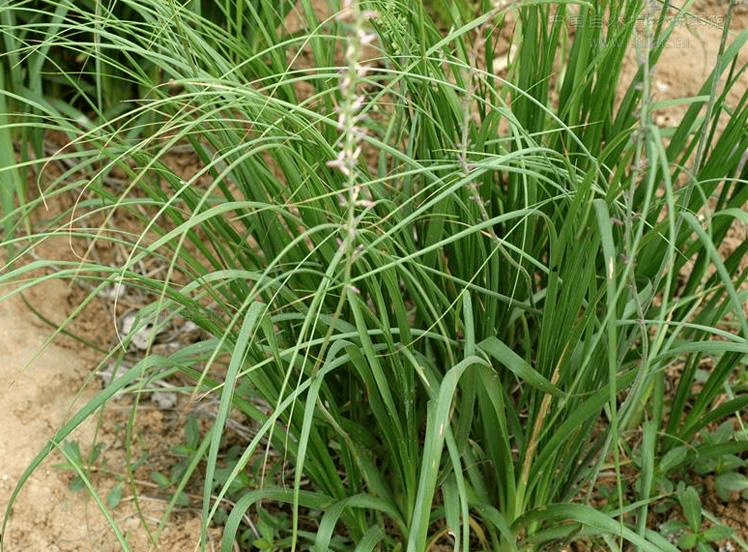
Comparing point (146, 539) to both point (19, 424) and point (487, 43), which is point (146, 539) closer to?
point (19, 424)

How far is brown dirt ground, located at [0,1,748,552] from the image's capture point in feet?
6.56

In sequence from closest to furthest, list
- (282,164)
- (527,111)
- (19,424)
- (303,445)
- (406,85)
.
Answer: (303,445) < (282,164) < (406,85) < (527,111) < (19,424)

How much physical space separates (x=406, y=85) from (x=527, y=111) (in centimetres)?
27

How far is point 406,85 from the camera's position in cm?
177

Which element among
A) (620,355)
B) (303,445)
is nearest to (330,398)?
(303,445)

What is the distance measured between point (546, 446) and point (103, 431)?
105cm

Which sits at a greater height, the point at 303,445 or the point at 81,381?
the point at 303,445

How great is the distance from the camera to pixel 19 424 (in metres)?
2.18

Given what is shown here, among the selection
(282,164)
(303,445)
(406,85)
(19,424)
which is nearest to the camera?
(303,445)

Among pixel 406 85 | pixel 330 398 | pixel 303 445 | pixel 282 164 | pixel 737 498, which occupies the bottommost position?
pixel 737 498

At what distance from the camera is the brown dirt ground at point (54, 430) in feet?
6.56

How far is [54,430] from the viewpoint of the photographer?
7.20 ft

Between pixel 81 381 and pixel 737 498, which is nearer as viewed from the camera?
pixel 737 498

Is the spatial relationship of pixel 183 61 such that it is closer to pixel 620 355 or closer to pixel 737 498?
pixel 620 355
